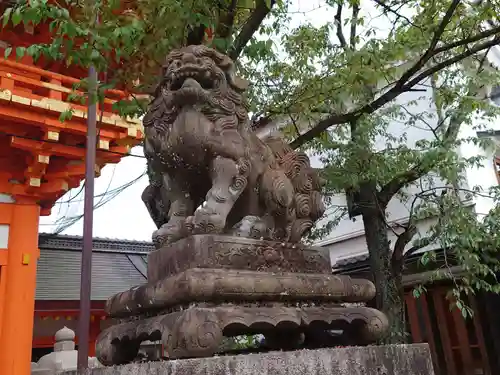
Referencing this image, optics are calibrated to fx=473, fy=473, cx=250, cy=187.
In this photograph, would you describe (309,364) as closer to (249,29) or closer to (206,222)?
(206,222)

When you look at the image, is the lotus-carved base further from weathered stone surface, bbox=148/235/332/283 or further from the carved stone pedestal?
weathered stone surface, bbox=148/235/332/283

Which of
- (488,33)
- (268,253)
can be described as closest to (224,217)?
(268,253)

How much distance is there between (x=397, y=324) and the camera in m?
5.74

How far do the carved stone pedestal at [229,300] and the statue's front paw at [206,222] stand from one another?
0.08 m

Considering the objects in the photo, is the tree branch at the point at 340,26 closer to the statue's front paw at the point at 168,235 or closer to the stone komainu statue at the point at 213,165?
the stone komainu statue at the point at 213,165

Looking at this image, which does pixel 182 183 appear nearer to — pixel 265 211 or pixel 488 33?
pixel 265 211

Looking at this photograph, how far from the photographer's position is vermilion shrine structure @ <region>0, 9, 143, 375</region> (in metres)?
5.99

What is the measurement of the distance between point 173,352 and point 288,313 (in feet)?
1.93

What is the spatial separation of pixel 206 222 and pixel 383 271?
173 inches

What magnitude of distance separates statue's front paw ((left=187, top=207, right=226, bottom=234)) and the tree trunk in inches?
152

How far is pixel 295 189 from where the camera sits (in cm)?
288

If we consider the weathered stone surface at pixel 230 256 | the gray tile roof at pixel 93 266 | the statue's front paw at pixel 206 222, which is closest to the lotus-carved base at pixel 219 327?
the weathered stone surface at pixel 230 256

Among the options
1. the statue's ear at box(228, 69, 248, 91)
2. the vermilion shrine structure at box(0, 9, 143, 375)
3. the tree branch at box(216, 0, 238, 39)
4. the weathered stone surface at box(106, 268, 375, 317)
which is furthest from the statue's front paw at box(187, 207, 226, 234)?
the vermilion shrine structure at box(0, 9, 143, 375)

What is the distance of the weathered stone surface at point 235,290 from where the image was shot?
2061 mm
